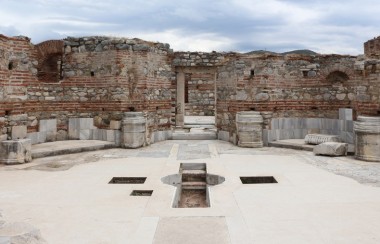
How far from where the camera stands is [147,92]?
1166 centimetres

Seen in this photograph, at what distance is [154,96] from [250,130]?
3508 millimetres

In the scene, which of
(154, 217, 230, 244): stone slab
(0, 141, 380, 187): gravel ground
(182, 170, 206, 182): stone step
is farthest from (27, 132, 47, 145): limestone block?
(154, 217, 230, 244): stone slab

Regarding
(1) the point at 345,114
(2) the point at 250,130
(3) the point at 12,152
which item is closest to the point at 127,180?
(3) the point at 12,152

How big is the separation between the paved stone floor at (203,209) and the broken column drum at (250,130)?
84.2 inches

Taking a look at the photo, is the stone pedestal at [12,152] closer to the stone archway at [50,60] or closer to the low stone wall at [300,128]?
the stone archway at [50,60]

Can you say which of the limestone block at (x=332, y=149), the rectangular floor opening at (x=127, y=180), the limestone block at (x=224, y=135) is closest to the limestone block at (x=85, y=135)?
the limestone block at (x=224, y=135)

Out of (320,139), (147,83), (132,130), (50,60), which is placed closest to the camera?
(320,139)

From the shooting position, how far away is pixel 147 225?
449cm

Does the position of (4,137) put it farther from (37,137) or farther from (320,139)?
(320,139)

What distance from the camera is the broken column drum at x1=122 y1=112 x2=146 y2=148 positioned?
1090cm

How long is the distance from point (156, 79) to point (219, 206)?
761 centimetres

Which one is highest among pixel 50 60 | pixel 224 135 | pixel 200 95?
pixel 50 60

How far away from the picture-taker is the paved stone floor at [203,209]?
421 cm

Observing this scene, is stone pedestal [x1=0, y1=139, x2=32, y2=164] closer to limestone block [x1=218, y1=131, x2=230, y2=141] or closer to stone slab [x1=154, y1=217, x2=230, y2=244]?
stone slab [x1=154, y1=217, x2=230, y2=244]
